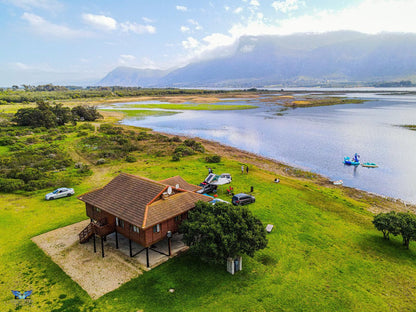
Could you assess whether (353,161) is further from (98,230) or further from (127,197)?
(98,230)

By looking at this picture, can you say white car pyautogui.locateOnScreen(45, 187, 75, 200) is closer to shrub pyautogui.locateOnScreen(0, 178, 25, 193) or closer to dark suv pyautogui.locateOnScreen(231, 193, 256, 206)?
shrub pyautogui.locateOnScreen(0, 178, 25, 193)

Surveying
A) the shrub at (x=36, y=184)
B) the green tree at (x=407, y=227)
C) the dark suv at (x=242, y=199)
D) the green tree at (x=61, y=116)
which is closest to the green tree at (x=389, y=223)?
the green tree at (x=407, y=227)

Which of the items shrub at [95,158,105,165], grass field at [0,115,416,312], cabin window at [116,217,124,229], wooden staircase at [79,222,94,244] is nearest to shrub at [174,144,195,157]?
shrub at [95,158,105,165]

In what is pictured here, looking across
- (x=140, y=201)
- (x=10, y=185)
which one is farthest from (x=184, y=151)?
(x=140, y=201)

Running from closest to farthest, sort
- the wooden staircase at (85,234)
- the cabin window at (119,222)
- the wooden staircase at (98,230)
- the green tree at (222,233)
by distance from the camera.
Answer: the green tree at (222,233), the wooden staircase at (98,230), the cabin window at (119,222), the wooden staircase at (85,234)

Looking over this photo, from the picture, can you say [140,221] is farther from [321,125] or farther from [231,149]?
[321,125]

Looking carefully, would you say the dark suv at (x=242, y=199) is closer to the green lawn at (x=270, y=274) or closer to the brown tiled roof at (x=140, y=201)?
the green lawn at (x=270, y=274)

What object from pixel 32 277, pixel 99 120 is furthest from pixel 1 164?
pixel 99 120
